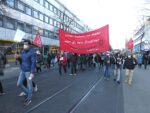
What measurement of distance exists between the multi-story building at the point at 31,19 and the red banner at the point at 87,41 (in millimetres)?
9840

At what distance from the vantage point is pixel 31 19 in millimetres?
52750

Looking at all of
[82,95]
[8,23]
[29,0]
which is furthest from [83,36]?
[29,0]

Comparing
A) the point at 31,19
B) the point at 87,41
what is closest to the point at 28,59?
the point at 87,41

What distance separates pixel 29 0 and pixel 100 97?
140 feet

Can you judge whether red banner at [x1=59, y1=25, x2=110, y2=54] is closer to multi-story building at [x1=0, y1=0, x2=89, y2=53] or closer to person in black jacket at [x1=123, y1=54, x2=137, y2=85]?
person in black jacket at [x1=123, y1=54, x2=137, y2=85]

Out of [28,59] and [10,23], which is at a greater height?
[10,23]

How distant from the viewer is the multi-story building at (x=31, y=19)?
40.2m

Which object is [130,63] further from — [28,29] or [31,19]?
[31,19]

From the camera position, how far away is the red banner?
17766 mm

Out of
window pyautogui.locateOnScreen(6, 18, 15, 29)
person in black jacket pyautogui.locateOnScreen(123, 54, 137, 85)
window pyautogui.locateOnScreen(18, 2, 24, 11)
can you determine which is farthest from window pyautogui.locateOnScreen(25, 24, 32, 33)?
person in black jacket pyautogui.locateOnScreen(123, 54, 137, 85)

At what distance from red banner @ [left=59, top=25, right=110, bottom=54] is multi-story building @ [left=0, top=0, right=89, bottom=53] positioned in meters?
9.84

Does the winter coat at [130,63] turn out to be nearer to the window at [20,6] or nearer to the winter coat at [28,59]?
the winter coat at [28,59]

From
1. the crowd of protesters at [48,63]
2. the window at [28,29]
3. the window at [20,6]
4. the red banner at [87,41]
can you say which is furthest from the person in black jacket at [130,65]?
the window at [28,29]

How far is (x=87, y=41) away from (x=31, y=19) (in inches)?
1385
